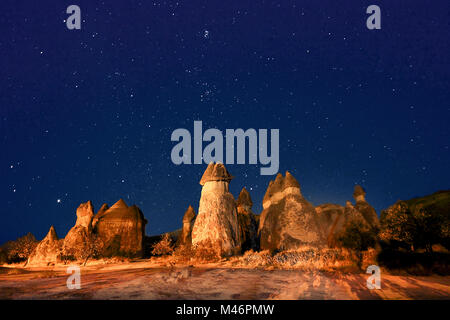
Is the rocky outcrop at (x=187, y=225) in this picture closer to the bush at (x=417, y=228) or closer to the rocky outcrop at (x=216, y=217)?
the rocky outcrop at (x=216, y=217)

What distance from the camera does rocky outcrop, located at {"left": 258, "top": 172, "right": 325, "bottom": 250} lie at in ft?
70.7

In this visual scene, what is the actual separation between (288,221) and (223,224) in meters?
7.46

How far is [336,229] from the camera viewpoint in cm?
2948

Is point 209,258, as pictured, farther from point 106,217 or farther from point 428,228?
point 106,217

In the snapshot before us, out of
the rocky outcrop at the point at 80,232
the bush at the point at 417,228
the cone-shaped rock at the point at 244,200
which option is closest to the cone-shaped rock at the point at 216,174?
the cone-shaped rock at the point at 244,200

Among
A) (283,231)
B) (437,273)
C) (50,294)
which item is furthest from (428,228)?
(50,294)

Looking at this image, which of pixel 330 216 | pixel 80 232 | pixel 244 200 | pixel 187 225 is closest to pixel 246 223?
pixel 244 200

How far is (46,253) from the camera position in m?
24.9

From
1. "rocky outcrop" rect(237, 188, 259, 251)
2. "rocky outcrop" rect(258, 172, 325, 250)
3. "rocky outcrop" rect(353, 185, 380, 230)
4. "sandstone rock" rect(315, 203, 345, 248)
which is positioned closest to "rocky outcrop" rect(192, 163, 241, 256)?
"rocky outcrop" rect(237, 188, 259, 251)

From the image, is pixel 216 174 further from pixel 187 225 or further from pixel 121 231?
pixel 187 225
